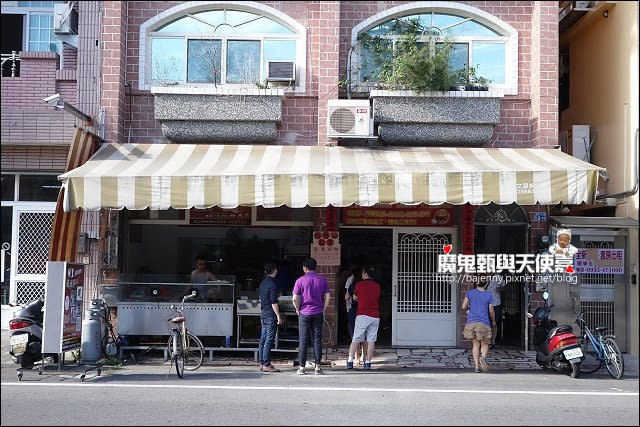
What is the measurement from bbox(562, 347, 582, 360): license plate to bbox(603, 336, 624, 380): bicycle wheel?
19.1 inches

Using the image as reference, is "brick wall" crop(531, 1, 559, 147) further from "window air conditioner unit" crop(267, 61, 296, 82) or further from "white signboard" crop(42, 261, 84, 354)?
"white signboard" crop(42, 261, 84, 354)

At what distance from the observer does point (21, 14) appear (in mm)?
15031

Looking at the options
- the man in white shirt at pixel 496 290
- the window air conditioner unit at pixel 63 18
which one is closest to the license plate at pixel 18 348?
the window air conditioner unit at pixel 63 18

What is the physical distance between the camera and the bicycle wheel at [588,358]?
1191 centimetres

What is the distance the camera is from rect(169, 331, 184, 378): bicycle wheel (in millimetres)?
11172

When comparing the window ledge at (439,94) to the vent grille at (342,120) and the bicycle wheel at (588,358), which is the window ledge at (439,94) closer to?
the vent grille at (342,120)

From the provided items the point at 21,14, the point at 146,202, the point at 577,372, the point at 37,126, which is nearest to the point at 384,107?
the point at 146,202

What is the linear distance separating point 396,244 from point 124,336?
5.37 m

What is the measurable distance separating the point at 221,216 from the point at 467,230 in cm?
476

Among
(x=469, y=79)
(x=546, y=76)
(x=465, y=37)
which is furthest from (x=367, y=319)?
(x=465, y=37)

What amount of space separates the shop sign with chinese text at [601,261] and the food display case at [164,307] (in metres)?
6.54

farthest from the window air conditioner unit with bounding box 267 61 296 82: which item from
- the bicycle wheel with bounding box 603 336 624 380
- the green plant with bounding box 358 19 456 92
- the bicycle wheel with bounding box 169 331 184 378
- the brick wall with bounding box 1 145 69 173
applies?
the bicycle wheel with bounding box 603 336 624 380

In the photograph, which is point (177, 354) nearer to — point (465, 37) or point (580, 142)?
point (465, 37)

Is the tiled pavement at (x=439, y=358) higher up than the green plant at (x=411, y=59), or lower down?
lower down
